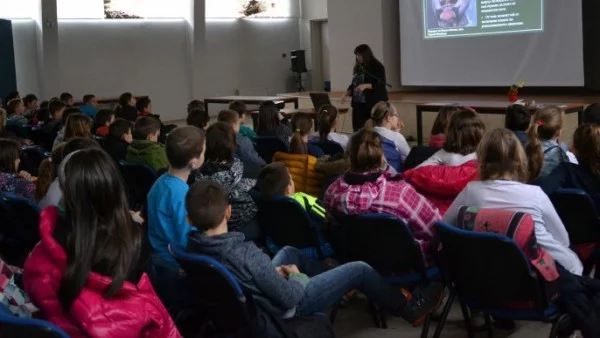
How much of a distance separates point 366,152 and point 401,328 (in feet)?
2.91

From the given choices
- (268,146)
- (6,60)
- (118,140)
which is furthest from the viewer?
(6,60)

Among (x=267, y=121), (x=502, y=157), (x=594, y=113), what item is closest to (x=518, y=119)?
(x=594, y=113)

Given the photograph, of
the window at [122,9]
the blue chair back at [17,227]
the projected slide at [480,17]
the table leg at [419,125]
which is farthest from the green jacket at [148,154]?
the window at [122,9]

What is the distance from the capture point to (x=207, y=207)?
7.90ft

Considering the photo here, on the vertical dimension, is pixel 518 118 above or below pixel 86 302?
above

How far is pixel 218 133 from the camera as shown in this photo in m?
3.61

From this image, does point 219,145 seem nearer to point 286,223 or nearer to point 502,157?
point 286,223

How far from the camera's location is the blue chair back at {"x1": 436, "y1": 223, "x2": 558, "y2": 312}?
8.16 feet

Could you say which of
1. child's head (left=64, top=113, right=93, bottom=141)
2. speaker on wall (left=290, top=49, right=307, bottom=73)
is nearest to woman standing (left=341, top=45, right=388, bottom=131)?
child's head (left=64, top=113, right=93, bottom=141)

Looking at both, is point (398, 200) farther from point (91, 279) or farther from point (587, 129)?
point (91, 279)

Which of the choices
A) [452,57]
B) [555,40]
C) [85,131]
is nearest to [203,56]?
[452,57]

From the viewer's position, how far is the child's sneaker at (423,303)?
121 inches

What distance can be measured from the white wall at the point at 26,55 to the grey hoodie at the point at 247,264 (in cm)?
1065

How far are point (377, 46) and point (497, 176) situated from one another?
9.20 metres
